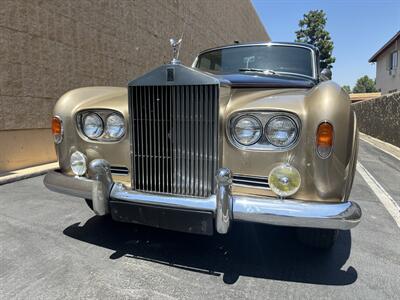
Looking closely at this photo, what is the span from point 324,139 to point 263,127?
1.36ft

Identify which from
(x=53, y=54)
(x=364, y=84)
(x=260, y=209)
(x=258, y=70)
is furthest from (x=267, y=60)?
(x=364, y=84)

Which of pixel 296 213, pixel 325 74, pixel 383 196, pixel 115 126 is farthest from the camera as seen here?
pixel 383 196

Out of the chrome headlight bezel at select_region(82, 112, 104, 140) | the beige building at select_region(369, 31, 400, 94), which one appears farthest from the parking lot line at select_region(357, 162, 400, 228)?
the beige building at select_region(369, 31, 400, 94)

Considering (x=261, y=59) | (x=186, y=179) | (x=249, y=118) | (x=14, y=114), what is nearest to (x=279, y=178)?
(x=249, y=118)

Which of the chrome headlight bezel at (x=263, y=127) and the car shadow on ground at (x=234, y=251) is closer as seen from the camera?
the chrome headlight bezel at (x=263, y=127)

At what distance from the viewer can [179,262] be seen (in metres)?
2.82

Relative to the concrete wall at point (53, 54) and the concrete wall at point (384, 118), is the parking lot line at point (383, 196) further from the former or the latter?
the concrete wall at point (53, 54)

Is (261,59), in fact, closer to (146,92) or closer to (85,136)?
(146,92)

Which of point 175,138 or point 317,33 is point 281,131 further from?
point 317,33

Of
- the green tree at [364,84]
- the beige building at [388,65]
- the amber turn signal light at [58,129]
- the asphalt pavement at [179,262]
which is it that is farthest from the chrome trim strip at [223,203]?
the green tree at [364,84]

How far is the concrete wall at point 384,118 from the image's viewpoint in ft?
35.2

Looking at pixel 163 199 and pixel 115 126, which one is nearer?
pixel 163 199

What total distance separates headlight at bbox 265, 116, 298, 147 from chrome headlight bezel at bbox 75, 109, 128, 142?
1.15m

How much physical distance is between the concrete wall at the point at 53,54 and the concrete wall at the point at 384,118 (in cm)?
731
